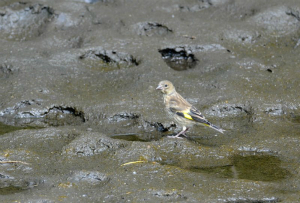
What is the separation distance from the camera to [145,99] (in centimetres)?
833

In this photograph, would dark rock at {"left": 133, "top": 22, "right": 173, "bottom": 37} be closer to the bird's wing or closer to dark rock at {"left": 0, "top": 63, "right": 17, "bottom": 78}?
dark rock at {"left": 0, "top": 63, "right": 17, "bottom": 78}

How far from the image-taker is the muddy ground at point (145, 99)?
5.82m

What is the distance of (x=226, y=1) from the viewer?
38.7ft

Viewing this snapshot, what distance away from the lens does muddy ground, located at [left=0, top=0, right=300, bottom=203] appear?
5.82 metres

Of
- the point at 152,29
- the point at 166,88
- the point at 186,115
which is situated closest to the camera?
the point at 186,115

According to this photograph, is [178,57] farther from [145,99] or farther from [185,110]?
[185,110]

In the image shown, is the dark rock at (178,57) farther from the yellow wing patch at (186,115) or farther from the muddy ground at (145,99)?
the yellow wing patch at (186,115)

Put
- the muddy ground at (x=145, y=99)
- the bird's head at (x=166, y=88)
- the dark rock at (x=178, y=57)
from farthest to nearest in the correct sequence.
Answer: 1. the dark rock at (x=178, y=57)
2. the bird's head at (x=166, y=88)
3. the muddy ground at (x=145, y=99)

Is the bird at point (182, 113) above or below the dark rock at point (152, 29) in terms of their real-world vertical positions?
above

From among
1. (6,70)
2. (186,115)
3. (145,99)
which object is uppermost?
(186,115)

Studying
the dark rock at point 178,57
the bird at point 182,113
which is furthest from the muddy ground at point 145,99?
the bird at point 182,113

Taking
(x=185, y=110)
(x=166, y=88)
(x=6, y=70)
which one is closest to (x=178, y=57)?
(x=166, y=88)

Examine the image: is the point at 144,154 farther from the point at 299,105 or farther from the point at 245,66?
the point at 245,66

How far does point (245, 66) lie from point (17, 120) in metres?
4.33
